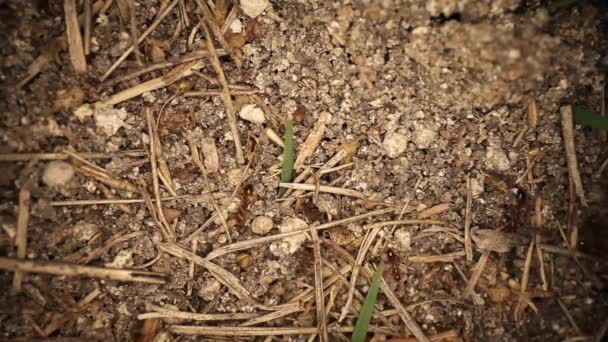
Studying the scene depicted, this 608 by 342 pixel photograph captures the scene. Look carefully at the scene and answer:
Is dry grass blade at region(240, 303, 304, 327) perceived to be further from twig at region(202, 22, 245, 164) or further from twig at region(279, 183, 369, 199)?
twig at region(202, 22, 245, 164)

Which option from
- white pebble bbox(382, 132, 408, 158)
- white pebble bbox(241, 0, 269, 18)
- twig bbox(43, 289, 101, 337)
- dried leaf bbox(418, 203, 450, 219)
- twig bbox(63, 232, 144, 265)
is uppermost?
white pebble bbox(241, 0, 269, 18)

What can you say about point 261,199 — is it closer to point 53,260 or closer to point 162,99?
point 162,99

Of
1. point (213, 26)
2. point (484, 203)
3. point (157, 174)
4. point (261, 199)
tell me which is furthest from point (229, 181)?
point (484, 203)

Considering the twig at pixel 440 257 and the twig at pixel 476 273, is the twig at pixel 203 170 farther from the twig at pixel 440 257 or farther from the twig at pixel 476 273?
the twig at pixel 476 273

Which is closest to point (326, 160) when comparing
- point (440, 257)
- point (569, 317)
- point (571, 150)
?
point (440, 257)

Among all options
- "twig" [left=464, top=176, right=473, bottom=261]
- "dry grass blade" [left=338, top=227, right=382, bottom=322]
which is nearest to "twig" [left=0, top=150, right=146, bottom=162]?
"dry grass blade" [left=338, top=227, right=382, bottom=322]

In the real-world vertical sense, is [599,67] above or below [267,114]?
above
